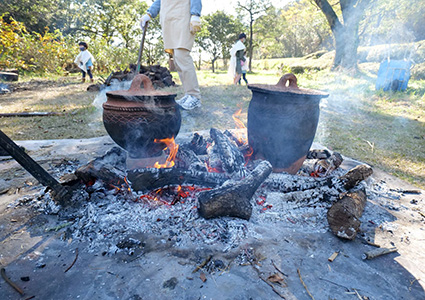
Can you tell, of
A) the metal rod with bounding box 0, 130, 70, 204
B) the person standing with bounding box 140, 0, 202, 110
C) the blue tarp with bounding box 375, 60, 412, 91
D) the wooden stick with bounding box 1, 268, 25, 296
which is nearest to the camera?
the wooden stick with bounding box 1, 268, 25, 296

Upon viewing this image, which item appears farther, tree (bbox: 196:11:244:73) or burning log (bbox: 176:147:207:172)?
tree (bbox: 196:11:244:73)

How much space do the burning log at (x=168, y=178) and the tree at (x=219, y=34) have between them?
3127cm

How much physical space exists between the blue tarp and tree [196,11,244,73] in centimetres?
2476

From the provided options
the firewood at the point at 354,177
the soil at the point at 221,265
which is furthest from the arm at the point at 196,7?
the soil at the point at 221,265

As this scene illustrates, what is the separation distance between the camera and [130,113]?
7.93ft

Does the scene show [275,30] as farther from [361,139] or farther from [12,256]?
[12,256]

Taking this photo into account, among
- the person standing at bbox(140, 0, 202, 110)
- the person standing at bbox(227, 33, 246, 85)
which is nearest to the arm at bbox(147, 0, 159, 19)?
the person standing at bbox(140, 0, 202, 110)

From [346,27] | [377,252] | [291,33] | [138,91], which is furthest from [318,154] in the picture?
[291,33]

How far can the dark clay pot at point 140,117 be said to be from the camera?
242 centimetres

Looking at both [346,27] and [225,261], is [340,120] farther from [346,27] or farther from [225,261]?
[346,27]

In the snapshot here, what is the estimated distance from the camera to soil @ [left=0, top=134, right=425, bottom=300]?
140 centimetres

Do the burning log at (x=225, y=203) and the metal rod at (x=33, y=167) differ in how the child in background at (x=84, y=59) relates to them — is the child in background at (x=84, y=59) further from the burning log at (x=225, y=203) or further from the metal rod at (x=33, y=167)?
the burning log at (x=225, y=203)

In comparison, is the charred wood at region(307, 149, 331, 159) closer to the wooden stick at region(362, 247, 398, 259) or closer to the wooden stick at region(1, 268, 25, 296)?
the wooden stick at region(362, 247, 398, 259)

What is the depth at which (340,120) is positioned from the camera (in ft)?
21.5
